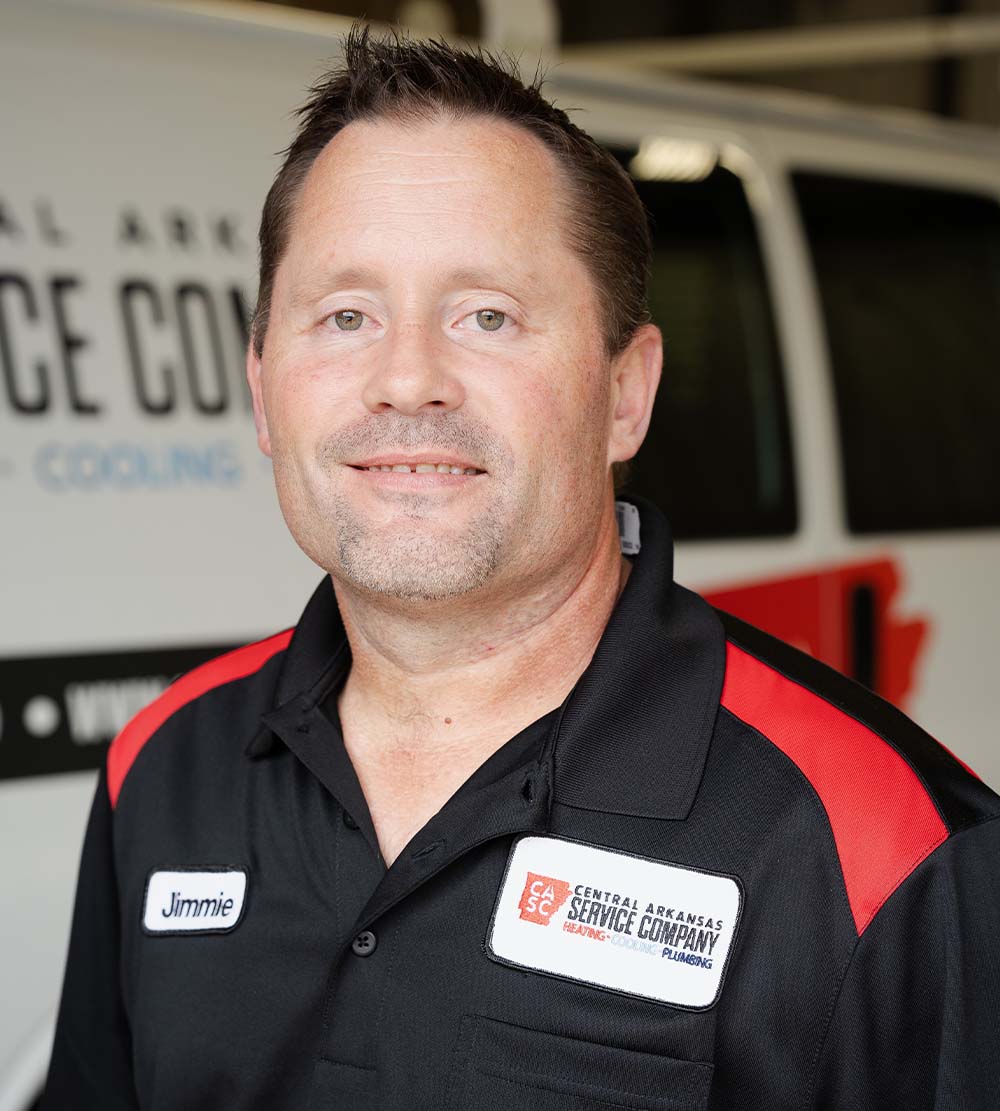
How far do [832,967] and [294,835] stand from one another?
0.60 meters

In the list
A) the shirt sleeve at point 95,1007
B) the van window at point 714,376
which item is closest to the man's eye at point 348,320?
the shirt sleeve at point 95,1007

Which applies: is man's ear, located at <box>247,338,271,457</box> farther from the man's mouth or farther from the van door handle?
the van door handle

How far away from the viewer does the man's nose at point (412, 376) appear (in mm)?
1608

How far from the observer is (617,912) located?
60.5 inches

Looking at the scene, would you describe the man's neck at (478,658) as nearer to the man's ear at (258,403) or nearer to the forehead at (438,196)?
the man's ear at (258,403)

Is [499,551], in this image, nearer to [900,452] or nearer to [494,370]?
[494,370]

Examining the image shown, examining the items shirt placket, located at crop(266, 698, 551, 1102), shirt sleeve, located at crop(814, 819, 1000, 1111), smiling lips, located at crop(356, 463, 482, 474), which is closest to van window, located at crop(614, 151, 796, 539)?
smiling lips, located at crop(356, 463, 482, 474)

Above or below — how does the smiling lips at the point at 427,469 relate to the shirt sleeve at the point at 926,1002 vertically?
above

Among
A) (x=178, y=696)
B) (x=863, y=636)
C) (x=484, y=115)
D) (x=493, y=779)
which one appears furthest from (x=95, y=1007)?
(x=863, y=636)

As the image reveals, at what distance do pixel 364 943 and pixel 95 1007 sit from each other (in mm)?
498

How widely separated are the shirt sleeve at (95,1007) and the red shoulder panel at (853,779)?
0.79 meters

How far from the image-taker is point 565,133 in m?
1.79

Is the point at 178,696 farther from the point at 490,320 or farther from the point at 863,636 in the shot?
the point at 863,636

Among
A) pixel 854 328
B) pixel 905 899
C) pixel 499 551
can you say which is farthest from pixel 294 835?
pixel 854 328
